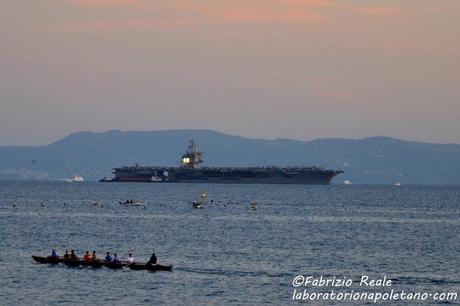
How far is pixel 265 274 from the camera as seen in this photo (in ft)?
217

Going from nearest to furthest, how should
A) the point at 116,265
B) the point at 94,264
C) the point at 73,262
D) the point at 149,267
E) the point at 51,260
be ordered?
1. the point at 149,267
2. the point at 116,265
3. the point at 94,264
4. the point at 73,262
5. the point at 51,260

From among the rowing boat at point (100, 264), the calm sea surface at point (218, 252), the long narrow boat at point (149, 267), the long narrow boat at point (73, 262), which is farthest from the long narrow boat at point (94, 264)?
the long narrow boat at point (149, 267)

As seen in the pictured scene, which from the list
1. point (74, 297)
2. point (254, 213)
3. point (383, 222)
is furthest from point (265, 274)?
point (254, 213)

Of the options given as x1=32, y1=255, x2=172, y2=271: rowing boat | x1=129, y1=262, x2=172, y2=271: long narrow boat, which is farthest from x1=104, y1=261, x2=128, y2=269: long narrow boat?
x1=129, y1=262, x2=172, y2=271: long narrow boat

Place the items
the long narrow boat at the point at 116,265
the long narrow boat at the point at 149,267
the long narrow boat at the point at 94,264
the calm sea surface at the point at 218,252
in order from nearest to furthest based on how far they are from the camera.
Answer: the calm sea surface at the point at 218,252, the long narrow boat at the point at 149,267, the long narrow boat at the point at 116,265, the long narrow boat at the point at 94,264

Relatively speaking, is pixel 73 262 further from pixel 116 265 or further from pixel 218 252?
pixel 218 252

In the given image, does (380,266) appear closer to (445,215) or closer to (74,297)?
(74,297)

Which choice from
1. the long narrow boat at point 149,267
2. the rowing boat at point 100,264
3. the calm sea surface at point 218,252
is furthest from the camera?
the rowing boat at point 100,264

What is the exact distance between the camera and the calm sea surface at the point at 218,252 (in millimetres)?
58406

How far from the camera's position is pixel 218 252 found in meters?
→ 80.7

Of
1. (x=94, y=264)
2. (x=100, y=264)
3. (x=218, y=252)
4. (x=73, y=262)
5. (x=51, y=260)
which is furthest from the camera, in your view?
(x=218, y=252)

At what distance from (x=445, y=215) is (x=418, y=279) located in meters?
89.3

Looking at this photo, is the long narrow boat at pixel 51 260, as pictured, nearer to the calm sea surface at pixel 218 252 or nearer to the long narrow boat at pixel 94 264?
the calm sea surface at pixel 218 252

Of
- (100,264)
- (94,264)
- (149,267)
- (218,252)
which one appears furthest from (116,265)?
(218,252)
